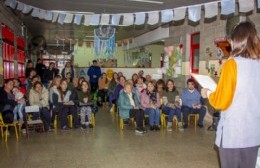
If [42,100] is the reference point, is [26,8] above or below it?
above

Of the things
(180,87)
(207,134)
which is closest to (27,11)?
(207,134)

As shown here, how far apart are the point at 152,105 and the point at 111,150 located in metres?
1.67

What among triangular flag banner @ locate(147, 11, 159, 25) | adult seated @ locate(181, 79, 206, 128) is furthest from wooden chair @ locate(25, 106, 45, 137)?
adult seated @ locate(181, 79, 206, 128)

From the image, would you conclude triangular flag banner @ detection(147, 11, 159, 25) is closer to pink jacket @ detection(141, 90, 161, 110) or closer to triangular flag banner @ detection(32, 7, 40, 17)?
pink jacket @ detection(141, 90, 161, 110)

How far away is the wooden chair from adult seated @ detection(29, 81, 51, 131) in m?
0.10

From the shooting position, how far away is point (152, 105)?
5492mm

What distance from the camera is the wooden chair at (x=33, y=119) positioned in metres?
5.02

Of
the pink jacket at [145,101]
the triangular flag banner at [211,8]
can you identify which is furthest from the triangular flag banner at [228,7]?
the pink jacket at [145,101]

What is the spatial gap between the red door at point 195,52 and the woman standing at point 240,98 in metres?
6.03

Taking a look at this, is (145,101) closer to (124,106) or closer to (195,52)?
(124,106)

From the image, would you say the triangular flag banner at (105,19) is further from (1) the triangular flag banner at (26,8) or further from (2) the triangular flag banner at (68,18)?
(1) the triangular flag banner at (26,8)

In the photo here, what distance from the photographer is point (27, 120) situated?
16.8ft

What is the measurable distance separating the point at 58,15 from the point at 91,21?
0.78 meters

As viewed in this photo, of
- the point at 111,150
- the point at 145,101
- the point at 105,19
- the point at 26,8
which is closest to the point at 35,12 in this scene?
the point at 26,8
